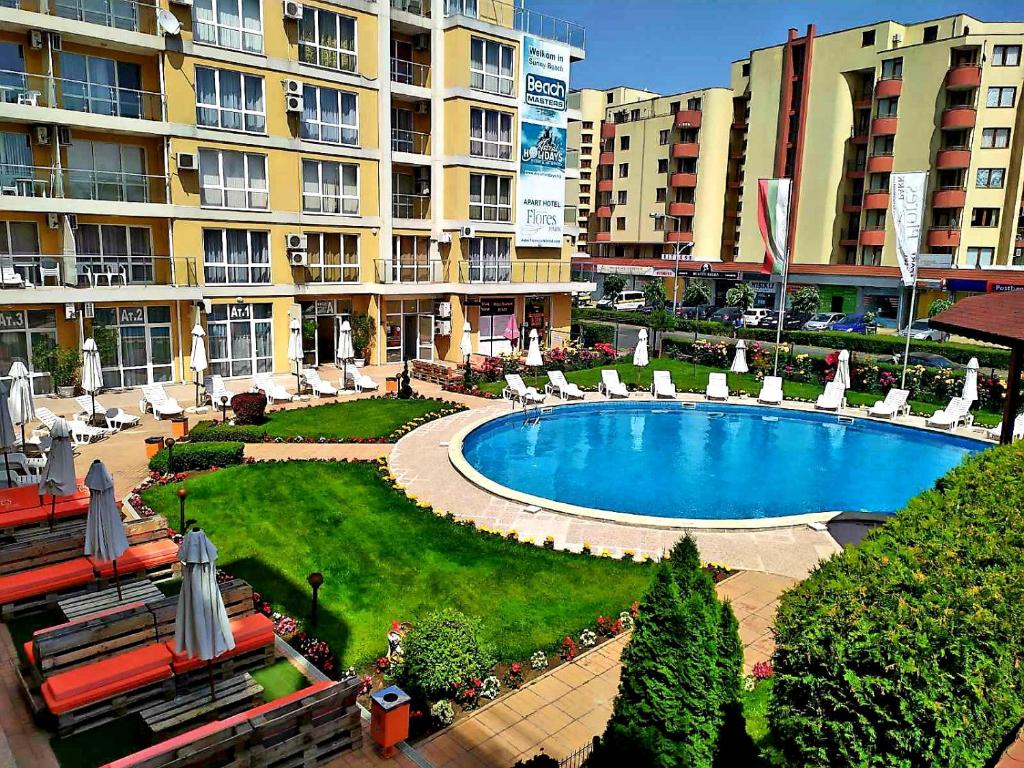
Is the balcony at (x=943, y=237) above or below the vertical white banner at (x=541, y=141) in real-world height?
below

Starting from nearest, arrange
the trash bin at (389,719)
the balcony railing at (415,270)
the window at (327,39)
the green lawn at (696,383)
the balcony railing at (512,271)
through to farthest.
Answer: the trash bin at (389,719) < the green lawn at (696,383) < the window at (327,39) < the balcony railing at (415,270) < the balcony railing at (512,271)

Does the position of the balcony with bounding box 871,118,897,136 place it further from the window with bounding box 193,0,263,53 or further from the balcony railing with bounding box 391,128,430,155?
the window with bounding box 193,0,263,53

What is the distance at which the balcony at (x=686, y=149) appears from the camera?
61.7 m

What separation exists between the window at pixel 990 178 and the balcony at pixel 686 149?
69.9ft

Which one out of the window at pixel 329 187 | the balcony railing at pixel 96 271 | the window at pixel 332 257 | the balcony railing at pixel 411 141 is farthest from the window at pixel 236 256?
the balcony railing at pixel 411 141

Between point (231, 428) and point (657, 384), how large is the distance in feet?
45.8

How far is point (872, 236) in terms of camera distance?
50.1m

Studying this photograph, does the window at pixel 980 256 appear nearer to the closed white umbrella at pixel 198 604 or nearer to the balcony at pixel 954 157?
the balcony at pixel 954 157

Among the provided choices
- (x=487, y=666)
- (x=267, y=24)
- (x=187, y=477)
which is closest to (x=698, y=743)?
(x=487, y=666)

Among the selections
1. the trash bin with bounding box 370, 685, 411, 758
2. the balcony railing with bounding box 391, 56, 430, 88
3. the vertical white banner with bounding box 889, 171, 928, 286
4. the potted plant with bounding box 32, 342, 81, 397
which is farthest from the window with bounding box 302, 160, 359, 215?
the trash bin with bounding box 370, 685, 411, 758

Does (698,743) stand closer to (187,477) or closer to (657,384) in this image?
(187,477)

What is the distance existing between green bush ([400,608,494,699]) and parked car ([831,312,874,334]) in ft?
141

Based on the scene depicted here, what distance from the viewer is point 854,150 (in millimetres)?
52594

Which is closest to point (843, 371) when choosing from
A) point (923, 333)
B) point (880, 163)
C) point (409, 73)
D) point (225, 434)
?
point (225, 434)
